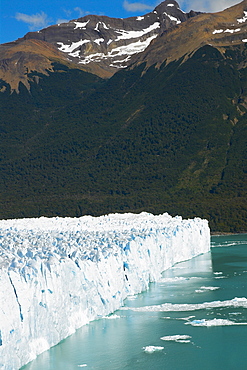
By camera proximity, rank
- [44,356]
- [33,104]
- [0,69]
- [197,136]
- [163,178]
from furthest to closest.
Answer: [0,69] < [33,104] < [197,136] < [163,178] < [44,356]

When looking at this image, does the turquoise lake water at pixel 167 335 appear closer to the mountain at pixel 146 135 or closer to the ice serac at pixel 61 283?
the ice serac at pixel 61 283

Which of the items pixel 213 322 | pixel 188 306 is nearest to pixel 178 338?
pixel 213 322

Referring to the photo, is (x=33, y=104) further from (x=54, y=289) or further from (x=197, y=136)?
(x=54, y=289)

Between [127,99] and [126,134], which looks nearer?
[126,134]

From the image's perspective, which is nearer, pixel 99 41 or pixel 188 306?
pixel 188 306

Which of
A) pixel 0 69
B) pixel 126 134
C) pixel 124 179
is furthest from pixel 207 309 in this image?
pixel 0 69

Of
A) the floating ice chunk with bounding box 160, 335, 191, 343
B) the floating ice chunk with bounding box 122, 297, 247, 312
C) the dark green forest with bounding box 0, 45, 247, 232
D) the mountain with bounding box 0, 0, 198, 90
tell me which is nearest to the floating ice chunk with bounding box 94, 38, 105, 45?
the mountain with bounding box 0, 0, 198, 90

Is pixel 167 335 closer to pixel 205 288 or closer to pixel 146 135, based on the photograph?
pixel 205 288
